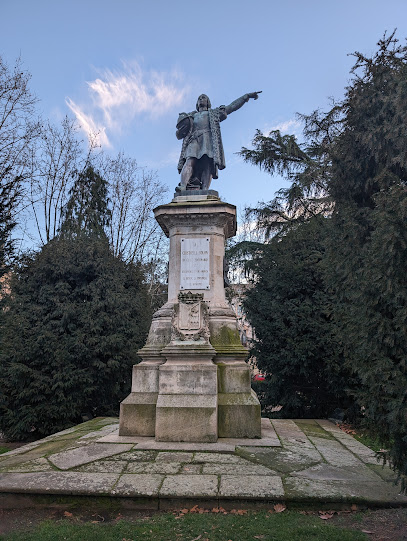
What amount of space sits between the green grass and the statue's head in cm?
770

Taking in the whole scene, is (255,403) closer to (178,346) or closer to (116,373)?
(178,346)

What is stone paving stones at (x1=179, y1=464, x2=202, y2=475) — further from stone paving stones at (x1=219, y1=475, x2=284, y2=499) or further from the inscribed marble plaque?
the inscribed marble plaque

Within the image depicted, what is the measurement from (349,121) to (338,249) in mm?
1819

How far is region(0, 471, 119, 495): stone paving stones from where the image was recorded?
13.4 feet

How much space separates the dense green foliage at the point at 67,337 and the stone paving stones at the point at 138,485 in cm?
534

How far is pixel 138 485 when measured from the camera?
4.19 metres

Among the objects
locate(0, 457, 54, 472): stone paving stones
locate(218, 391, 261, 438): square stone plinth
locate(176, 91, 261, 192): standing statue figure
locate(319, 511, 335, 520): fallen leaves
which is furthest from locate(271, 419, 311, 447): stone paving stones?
locate(176, 91, 261, 192): standing statue figure

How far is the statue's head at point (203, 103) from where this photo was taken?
895 centimetres

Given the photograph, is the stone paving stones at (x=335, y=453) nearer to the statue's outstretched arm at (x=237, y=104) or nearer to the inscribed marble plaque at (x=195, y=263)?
→ the inscribed marble plaque at (x=195, y=263)

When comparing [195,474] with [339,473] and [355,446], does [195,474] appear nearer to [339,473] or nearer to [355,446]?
[339,473]

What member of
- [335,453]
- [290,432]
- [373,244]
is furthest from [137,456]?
[373,244]

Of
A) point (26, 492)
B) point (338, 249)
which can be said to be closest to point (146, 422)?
point (26, 492)

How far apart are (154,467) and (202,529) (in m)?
1.38

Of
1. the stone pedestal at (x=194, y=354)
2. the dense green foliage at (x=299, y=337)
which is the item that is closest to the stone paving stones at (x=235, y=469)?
the stone pedestal at (x=194, y=354)
